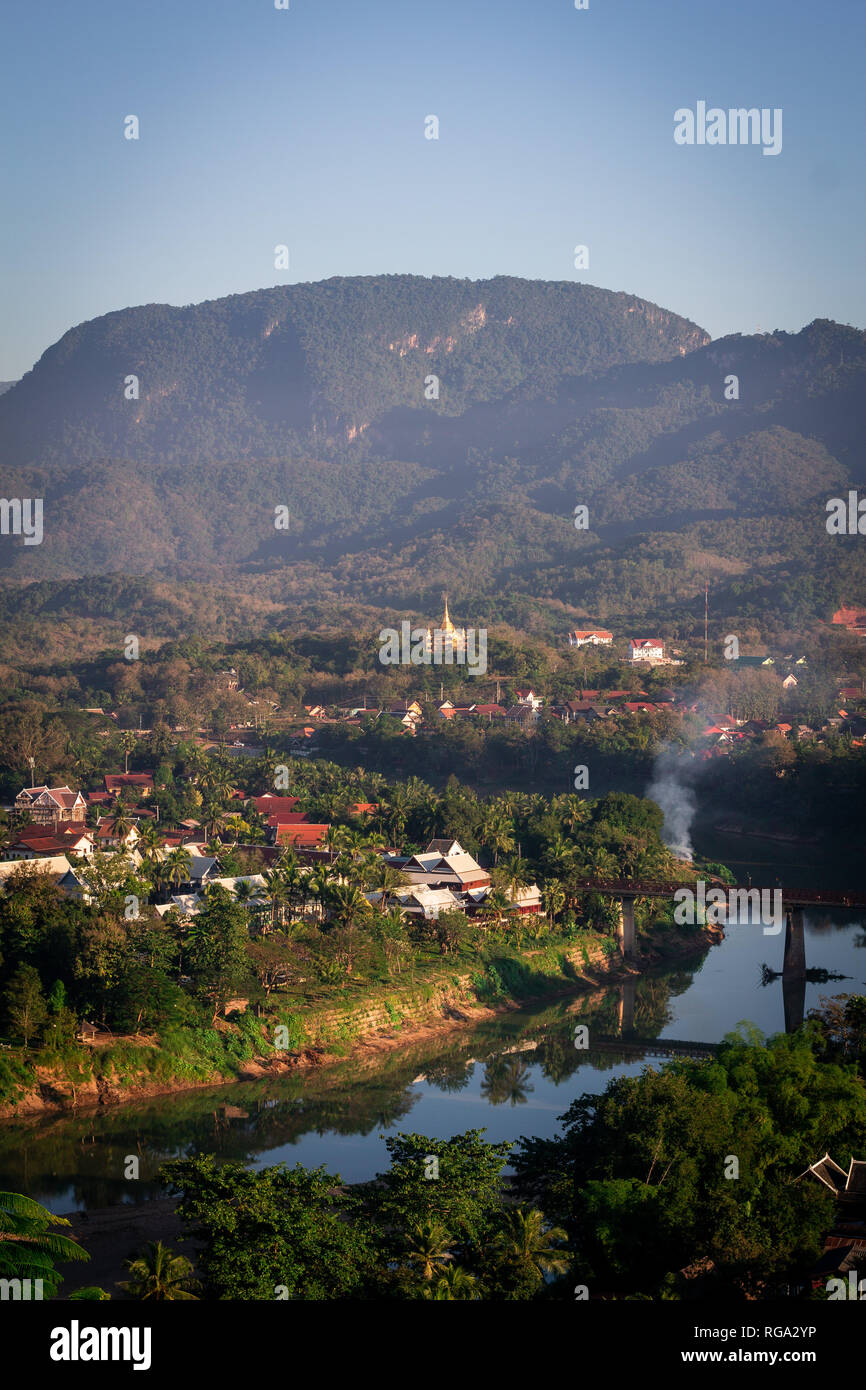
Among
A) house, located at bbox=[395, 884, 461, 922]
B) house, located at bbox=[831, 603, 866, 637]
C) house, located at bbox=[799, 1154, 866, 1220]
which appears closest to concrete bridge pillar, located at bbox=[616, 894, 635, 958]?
house, located at bbox=[395, 884, 461, 922]

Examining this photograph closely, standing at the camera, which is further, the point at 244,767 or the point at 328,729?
the point at 328,729

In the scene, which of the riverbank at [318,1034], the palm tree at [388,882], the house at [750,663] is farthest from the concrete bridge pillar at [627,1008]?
the house at [750,663]

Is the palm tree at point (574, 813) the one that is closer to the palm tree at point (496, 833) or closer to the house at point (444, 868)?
the palm tree at point (496, 833)

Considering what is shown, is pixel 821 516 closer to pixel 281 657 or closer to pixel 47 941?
pixel 281 657

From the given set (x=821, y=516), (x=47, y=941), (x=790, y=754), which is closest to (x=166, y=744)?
(x=790, y=754)

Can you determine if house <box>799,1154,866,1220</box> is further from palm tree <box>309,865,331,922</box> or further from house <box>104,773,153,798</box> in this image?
house <box>104,773,153,798</box>

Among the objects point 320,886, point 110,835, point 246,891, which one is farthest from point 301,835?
point 320,886
